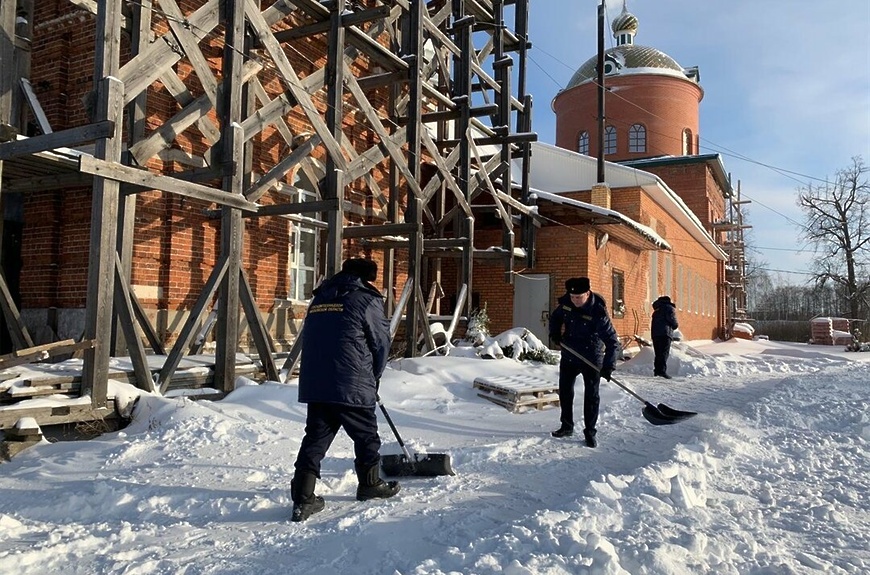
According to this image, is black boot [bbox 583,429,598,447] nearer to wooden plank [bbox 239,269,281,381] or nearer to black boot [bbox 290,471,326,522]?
black boot [bbox 290,471,326,522]

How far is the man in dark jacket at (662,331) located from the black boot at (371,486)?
31.3 feet

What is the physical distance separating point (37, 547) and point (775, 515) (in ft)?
13.2

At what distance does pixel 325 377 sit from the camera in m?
3.81

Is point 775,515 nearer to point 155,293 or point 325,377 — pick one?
point 325,377

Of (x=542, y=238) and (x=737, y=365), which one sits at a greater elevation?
(x=542, y=238)

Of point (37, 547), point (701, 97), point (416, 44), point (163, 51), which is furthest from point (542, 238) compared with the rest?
point (701, 97)

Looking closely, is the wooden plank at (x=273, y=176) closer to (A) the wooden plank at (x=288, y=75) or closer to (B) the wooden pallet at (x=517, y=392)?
(A) the wooden plank at (x=288, y=75)

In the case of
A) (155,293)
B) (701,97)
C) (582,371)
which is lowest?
(582,371)

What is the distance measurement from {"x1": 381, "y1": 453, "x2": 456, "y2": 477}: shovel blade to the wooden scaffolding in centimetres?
256

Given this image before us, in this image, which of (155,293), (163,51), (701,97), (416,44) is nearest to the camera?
(163,51)

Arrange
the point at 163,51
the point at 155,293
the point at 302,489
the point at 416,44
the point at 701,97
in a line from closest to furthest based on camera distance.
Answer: the point at 302,489 < the point at 163,51 < the point at 155,293 < the point at 416,44 < the point at 701,97

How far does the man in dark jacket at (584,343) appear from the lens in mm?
6012

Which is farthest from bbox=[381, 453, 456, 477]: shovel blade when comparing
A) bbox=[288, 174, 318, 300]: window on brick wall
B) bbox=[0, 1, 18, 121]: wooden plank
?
bbox=[288, 174, 318, 300]: window on brick wall

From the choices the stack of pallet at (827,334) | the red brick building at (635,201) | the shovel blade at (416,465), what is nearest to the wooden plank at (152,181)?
the shovel blade at (416,465)
